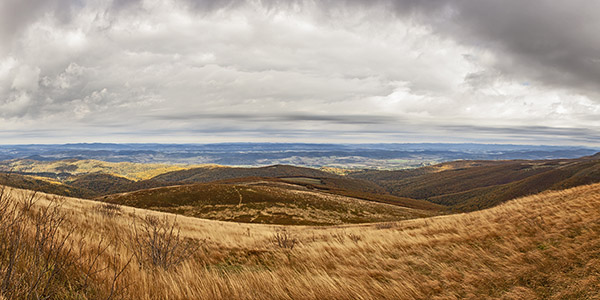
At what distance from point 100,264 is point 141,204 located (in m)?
77.5

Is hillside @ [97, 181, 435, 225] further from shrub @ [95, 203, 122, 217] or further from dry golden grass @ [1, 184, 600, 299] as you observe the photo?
dry golden grass @ [1, 184, 600, 299]

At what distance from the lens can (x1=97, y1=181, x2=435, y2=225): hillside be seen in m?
63.4

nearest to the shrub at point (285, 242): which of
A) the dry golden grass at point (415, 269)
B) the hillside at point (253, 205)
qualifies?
the dry golden grass at point (415, 269)

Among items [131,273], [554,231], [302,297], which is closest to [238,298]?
[302,297]

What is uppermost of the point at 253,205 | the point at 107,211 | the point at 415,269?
the point at 415,269

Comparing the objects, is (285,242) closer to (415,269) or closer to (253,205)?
(415,269)

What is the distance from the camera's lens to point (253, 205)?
7212 centimetres

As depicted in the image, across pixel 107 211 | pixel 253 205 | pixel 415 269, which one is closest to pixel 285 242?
pixel 415 269

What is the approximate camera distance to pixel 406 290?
4367 mm

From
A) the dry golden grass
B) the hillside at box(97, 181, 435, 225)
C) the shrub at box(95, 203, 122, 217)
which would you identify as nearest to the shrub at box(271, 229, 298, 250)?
the dry golden grass

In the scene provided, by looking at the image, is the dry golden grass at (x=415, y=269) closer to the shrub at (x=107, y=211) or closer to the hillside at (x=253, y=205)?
the shrub at (x=107, y=211)

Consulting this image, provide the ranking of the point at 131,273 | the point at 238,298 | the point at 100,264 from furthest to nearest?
the point at 100,264
the point at 131,273
the point at 238,298

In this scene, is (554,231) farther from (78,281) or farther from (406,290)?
(78,281)

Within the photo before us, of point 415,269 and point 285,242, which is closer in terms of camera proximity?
point 415,269
